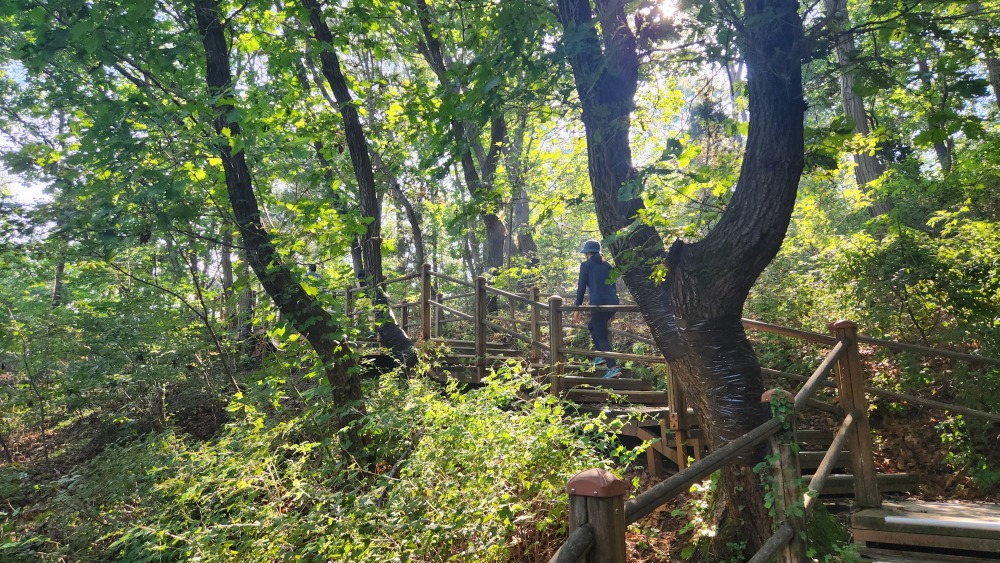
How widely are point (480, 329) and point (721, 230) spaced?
13.6 ft

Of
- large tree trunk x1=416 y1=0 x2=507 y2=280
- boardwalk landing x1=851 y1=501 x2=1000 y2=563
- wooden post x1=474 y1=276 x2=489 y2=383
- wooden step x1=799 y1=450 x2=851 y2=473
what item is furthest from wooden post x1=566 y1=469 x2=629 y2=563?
wooden post x1=474 y1=276 x2=489 y2=383

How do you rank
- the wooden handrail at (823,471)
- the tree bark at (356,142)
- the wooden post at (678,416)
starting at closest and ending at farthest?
the wooden handrail at (823,471), the wooden post at (678,416), the tree bark at (356,142)

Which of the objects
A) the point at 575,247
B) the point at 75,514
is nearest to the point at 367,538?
the point at 75,514

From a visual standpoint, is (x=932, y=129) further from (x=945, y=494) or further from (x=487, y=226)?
(x=487, y=226)

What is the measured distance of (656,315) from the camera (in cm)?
463

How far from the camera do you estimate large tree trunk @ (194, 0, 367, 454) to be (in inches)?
203

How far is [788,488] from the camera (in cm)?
283

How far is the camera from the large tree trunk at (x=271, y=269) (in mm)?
5160

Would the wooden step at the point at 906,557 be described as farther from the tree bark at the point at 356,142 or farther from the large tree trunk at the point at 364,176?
the tree bark at the point at 356,142

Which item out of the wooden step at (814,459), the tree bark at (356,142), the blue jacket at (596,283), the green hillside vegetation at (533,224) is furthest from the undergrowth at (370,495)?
the tree bark at (356,142)

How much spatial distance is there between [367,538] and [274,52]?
18.6 feet

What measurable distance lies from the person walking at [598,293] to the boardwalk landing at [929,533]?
3392 mm

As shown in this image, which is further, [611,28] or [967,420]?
[967,420]

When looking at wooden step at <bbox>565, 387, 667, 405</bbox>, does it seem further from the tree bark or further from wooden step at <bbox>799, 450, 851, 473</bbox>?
the tree bark
